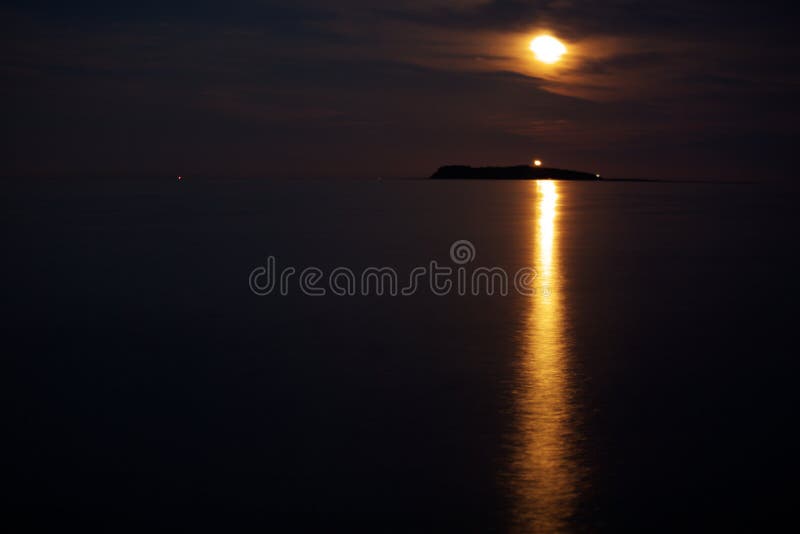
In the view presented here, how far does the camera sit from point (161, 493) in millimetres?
6008

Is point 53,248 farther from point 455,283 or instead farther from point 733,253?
point 733,253

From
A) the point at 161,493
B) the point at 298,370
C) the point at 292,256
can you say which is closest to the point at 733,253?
the point at 292,256

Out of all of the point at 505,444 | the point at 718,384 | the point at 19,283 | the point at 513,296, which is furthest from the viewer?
the point at 19,283

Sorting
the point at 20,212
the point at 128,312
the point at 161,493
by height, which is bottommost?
the point at 161,493

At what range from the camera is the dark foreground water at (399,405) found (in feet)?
19.2

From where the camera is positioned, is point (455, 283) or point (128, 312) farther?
point (455, 283)

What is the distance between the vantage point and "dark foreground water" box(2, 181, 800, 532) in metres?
5.85

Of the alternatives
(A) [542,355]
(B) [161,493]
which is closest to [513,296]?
(A) [542,355]

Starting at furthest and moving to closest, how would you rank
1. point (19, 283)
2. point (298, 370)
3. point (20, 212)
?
point (20, 212) < point (19, 283) < point (298, 370)

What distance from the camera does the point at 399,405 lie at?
26.6ft

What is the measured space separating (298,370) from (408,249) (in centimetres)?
1354

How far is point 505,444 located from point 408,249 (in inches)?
629

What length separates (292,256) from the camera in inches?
812

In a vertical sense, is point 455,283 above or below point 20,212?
below
